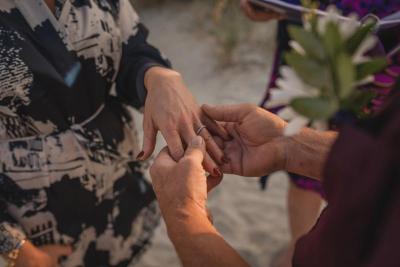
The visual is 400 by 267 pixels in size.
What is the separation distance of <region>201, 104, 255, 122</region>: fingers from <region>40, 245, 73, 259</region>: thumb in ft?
1.82

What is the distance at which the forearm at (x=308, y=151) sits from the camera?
3.49 ft

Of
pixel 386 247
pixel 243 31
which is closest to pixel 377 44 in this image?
pixel 386 247

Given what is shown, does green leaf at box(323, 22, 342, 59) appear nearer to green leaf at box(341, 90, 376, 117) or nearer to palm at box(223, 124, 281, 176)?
green leaf at box(341, 90, 376, 117)

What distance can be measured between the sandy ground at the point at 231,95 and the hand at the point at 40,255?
2.47ft

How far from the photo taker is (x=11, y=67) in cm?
108

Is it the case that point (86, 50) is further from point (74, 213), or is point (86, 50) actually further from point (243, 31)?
point (243, 31)

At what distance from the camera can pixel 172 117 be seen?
47.4 inches

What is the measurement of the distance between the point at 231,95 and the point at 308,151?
7.08ft

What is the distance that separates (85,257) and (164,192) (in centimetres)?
65

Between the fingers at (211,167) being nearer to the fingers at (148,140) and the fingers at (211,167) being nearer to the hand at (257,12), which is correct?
the fingers at (148,140)

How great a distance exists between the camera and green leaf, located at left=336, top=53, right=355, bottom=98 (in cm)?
51

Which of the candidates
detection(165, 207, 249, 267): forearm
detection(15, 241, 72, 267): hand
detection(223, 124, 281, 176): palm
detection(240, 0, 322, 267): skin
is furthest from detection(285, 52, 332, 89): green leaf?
detection(240, 0, 322, 267): skin

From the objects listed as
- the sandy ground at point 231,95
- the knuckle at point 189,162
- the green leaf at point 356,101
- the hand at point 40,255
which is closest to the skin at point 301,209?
the sandy ground at point 231,95

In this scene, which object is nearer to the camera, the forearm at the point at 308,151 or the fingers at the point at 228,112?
the forearm at the point at 308,151
